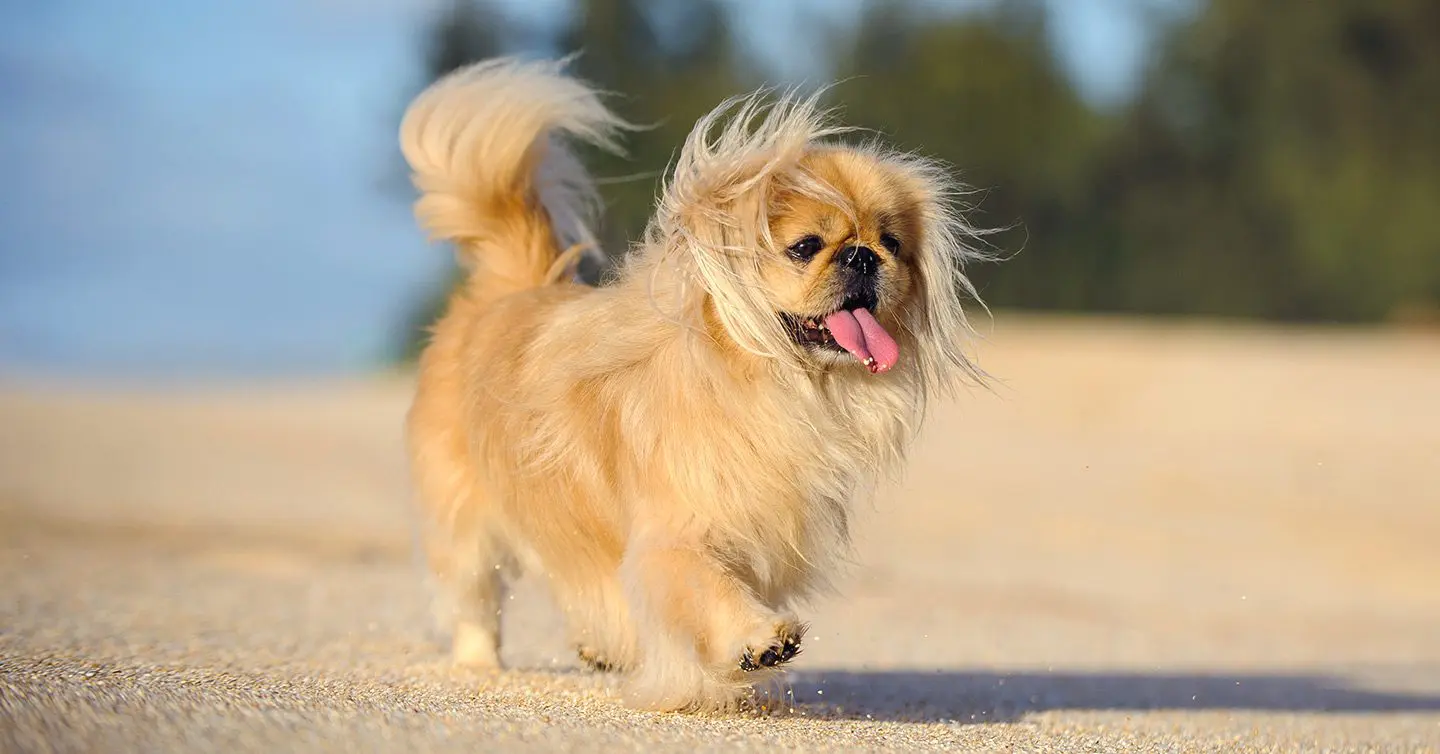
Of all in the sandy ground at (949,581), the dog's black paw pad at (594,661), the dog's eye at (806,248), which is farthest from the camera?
the dog's black paw pad at (594,661)

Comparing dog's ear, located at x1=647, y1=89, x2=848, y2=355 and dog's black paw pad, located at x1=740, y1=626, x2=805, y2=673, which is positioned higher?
dog's ear, located at x1=647, y1=89, x2=848, y2=355

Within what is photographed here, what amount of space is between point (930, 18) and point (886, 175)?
2806 cm

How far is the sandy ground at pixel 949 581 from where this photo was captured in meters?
4.37

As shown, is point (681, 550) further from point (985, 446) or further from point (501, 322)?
point (985, 446)

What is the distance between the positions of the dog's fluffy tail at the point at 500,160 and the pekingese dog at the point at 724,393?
0.57 metres

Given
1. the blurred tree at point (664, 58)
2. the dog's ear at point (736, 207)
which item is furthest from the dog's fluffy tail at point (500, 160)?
the blurred tree at point (664, 58)

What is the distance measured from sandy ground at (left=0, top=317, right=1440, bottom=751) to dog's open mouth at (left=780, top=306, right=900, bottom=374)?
60cm

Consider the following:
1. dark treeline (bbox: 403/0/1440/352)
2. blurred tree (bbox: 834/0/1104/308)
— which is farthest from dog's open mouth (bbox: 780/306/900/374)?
blurred tree (bbox: 834/0/1104/308)

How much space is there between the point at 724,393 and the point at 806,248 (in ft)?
1.57

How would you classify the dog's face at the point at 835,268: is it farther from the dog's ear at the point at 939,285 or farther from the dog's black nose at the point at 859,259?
the dog's ear at the point at 939,285

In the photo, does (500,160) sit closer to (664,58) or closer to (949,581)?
(949,581)

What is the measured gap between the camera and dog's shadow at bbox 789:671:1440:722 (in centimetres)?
526

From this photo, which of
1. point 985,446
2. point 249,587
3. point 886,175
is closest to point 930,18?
point 985,446

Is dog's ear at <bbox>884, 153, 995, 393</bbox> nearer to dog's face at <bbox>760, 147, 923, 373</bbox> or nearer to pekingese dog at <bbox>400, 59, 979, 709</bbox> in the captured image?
pekingese dog at <bbox>400, 59, 979, 709</bbox>
